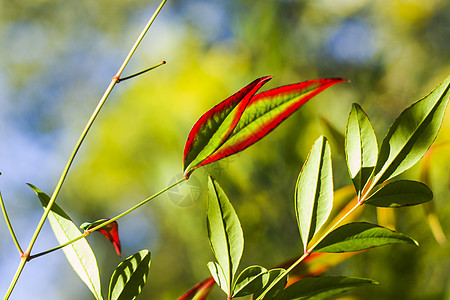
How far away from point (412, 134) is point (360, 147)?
11 millimetres

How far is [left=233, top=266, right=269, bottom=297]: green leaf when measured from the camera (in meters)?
0.09

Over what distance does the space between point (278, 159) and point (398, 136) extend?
0.33 m

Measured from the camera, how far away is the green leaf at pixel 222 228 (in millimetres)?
94

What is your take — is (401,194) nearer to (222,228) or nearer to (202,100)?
(222,228)

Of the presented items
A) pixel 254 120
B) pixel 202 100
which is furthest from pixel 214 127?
pixel 202 100

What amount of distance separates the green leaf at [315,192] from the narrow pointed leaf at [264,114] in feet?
0.04

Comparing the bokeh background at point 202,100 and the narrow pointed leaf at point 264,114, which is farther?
the bokeh background at point 202,100

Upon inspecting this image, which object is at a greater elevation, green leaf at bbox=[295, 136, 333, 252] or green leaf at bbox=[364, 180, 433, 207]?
green leaf at bbox=[295, 136, 333, 252]

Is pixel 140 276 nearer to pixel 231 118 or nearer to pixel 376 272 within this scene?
pixel 231 118

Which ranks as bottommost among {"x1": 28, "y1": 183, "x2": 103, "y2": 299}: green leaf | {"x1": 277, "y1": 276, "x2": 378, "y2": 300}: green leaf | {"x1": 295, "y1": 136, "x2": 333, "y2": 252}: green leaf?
{"x1": 277, "y1": 276, "x2": 378, "y2": 300}: green leaf

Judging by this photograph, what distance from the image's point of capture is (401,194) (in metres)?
0.09

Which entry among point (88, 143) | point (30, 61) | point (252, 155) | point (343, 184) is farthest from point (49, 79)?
point (343, 184)

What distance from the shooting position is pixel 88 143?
744mm

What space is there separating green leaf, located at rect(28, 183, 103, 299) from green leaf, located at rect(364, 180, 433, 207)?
0.06 metres
